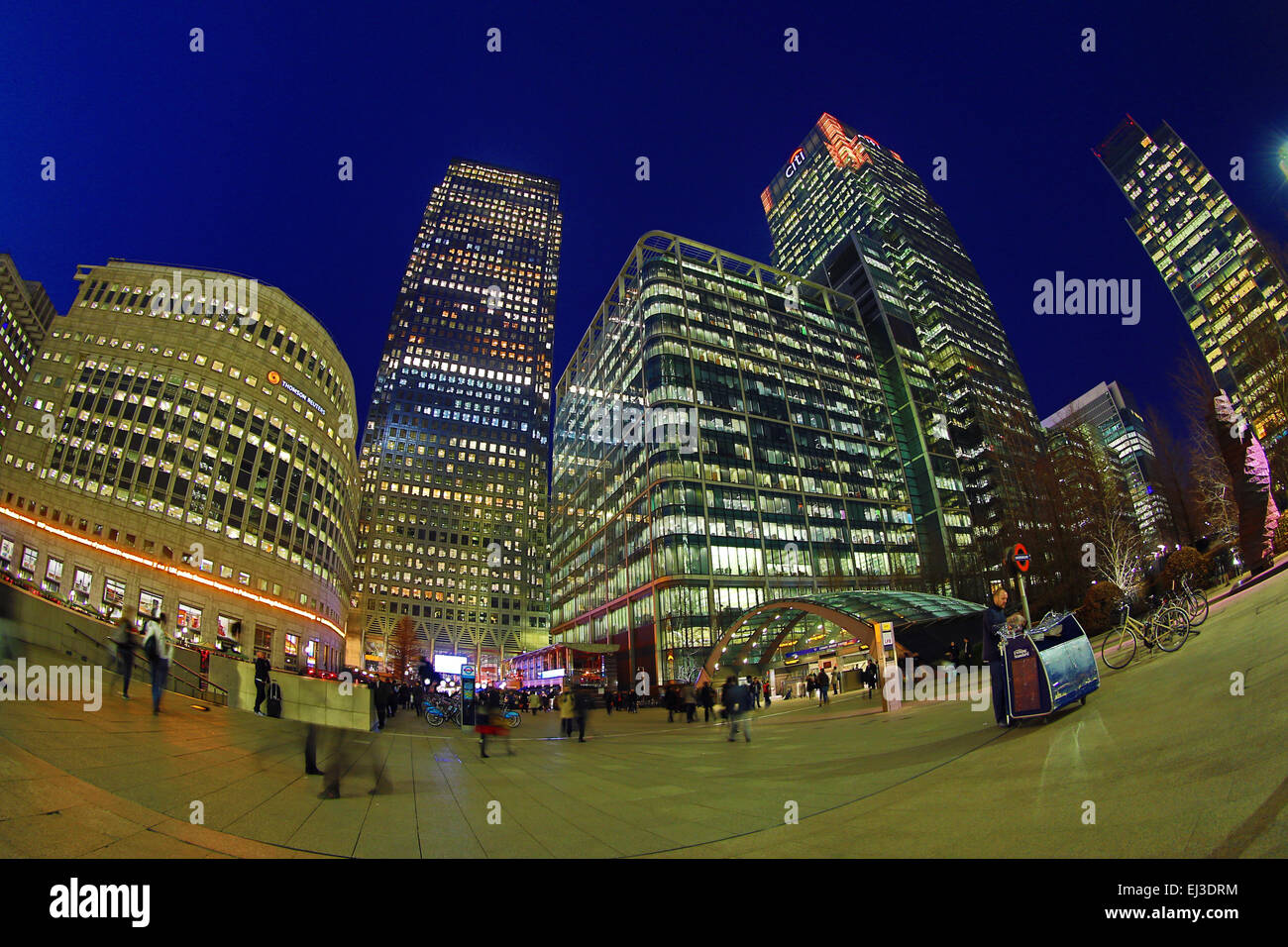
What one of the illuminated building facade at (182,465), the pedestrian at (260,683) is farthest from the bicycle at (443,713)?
the illuminated building facade at (182,465)

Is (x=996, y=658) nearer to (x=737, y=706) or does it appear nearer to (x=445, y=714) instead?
(x=737, y=706)

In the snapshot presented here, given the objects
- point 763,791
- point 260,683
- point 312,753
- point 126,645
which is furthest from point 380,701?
point 763,791

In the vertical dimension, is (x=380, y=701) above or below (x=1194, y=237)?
below

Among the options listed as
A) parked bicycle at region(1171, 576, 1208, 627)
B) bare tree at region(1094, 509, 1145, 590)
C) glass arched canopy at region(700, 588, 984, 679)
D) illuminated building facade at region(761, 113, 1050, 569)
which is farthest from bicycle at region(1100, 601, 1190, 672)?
illuminated building facade at region(761, 113, 1050, 569)

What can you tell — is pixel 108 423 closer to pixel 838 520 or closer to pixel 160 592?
pixel 160 592

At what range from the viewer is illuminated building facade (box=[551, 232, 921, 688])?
197 feet

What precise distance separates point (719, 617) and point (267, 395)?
205 feet

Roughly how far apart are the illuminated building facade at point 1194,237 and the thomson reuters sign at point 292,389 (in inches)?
5107

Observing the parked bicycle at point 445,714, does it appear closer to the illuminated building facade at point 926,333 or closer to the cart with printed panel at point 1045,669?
the cart with printed panel at point 1045,669

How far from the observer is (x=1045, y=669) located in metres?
8.34

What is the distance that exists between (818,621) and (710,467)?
25214mm

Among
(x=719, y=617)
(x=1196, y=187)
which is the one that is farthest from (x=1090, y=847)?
(x=1196, y=187)

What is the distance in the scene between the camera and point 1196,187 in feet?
396

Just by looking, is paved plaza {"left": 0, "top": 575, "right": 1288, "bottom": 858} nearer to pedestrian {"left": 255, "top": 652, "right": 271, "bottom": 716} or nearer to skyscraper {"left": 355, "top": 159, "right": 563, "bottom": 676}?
pedestrian {"left": 255, "top": 652, "right": 271, "bottom": 716}
